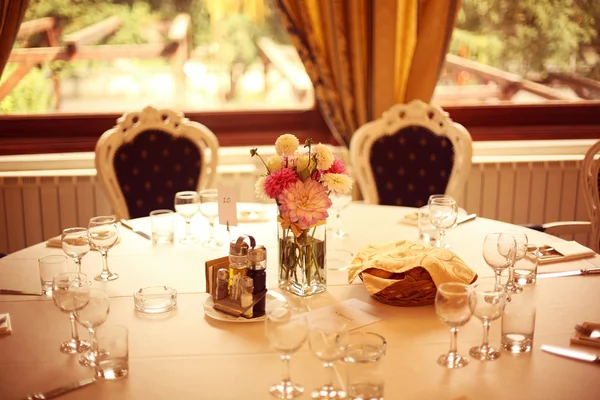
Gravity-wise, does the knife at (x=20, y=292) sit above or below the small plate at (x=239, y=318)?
below

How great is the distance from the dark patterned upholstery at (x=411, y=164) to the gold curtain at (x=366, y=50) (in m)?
0.59

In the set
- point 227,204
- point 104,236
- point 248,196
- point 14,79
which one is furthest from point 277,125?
point 104,236

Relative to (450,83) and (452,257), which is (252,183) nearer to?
(450,83)

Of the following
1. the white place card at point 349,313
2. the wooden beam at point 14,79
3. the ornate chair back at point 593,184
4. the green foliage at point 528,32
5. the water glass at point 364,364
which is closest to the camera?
the water glass at point 364,364

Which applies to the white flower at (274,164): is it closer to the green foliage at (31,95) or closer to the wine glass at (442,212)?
the wine glass at (442,212)

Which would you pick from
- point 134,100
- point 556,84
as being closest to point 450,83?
point 556,84

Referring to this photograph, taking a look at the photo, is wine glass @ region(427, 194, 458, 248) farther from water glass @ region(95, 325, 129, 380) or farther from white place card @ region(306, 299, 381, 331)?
water glass @ region(95, 325, 129, 380)

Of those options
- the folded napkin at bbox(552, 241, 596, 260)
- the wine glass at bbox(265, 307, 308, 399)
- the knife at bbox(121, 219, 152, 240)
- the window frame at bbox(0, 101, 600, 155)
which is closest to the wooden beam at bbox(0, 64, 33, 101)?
the window frame at bbox(0, 101, 600, 155)

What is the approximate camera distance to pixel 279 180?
175 cm

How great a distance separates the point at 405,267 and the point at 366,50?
6.72ft

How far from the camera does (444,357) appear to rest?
1506 millimetres

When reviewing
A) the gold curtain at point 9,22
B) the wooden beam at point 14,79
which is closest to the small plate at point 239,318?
the gold curtain at point 9,22

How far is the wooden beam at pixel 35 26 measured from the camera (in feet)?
12.1

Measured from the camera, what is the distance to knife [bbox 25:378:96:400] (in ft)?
4.46
